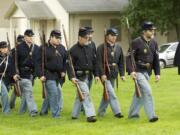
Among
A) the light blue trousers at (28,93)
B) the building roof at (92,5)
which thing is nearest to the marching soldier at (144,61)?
the light blue trousers at (28,93)

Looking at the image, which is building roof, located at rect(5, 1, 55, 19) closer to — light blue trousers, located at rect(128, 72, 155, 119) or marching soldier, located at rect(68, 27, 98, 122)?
marching soldier, located at rect(68, 27, 98, 122)

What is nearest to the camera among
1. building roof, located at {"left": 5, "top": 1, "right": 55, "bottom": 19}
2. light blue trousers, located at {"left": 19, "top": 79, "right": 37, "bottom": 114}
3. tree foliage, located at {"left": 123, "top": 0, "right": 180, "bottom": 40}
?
light blue trousers, located at {"left": 19, "top": 79, "right": 37, "bottom": 114}

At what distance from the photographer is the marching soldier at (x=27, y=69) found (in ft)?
47.5

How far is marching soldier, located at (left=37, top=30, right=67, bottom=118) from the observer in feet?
45.4

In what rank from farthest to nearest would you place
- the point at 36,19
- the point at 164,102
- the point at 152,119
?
the point at 36,19, the point at 164,102, the point at 152,119

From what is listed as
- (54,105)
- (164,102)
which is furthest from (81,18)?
(54,105)

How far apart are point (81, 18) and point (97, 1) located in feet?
6.09

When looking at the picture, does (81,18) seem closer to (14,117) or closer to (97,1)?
(97,1)

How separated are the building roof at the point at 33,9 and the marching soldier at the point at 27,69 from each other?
27.9 m

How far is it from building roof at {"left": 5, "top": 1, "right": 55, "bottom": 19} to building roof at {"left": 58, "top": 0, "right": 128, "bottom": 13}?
130 centimetres

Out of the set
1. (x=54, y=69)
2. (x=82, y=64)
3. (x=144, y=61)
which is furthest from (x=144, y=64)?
(x=54, y=69)

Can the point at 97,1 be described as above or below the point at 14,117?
above

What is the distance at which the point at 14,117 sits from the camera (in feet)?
48.0

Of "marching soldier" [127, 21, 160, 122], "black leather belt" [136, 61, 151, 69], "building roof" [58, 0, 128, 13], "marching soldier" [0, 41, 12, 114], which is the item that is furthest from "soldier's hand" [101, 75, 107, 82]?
"building roof" [58, 0, 128, 13]
